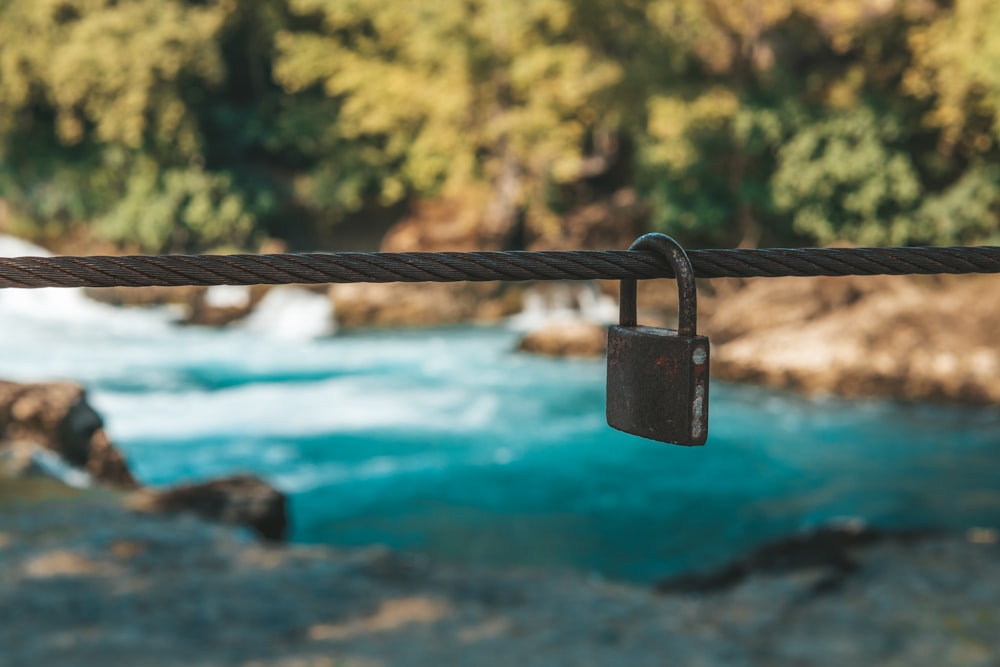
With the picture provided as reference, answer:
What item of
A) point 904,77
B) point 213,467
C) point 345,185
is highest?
point 904,77

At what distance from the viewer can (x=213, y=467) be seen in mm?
10969

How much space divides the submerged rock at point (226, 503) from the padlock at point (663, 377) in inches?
241

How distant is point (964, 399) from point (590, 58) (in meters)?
11.8

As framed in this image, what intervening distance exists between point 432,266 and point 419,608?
176 inches

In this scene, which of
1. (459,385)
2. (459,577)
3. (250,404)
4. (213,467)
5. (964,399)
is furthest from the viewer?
(459,385)

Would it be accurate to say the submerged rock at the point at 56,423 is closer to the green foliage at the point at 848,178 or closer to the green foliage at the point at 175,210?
the green foliage at the point at 848,178

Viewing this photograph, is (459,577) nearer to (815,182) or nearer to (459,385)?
(459,385)

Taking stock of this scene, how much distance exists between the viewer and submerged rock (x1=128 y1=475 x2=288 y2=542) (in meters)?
7.23

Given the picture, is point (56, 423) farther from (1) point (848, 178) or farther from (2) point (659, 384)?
(1) point (848, 178)

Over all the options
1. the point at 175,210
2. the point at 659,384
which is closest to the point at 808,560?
the point at 659,384

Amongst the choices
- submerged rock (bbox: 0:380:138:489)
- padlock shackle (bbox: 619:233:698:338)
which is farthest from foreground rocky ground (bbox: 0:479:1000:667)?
padlock shackle (bbox: 619:233:698:338)

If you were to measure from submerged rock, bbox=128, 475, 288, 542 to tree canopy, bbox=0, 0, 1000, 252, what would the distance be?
14395 mm

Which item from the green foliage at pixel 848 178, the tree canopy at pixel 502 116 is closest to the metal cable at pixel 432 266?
the tree canopy at pixel 502 116

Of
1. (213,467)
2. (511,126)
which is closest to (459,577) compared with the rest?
(213,467)
